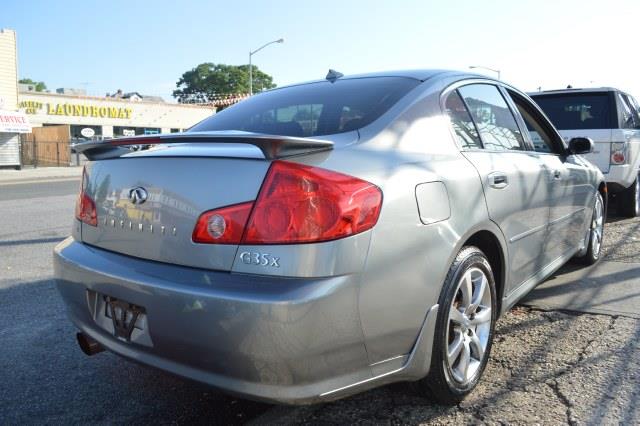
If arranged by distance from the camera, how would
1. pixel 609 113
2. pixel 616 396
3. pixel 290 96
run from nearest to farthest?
pixel 616 396 → pixel 290 96 → pixel 609 113

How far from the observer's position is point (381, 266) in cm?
205

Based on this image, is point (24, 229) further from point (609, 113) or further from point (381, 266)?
point (609, 113)

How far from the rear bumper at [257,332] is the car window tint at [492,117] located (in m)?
1.58

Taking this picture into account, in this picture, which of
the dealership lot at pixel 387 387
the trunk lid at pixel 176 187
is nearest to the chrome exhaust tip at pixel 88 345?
the dealership lot at pixel 387 387

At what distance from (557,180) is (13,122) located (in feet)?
95.5

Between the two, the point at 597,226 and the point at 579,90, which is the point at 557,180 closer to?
the point at 597,226

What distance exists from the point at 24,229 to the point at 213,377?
670cm

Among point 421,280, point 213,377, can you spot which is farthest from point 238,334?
point 421,280

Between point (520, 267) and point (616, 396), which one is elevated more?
point (520, 267)

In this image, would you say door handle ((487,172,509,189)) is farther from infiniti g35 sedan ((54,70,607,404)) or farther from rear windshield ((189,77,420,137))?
rear windshield ((189,77,420,137))

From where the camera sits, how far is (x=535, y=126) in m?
4.00

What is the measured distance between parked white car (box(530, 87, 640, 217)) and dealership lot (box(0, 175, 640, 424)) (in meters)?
3.50

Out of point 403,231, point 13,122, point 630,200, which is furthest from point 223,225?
point 13,122

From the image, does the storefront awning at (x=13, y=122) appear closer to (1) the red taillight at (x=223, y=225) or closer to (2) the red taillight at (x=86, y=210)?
(2) the red taillight at (x=86, y=210)
